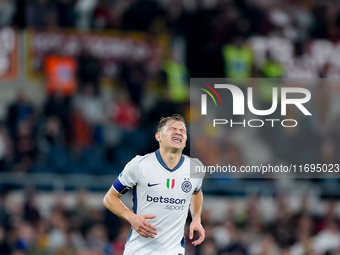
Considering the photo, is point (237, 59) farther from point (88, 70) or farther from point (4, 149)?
point (4, 149)

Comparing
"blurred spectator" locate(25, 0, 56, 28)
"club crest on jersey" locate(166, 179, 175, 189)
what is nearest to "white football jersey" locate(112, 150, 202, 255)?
"club crest on jersey" locate(166, 179, 175, 189)

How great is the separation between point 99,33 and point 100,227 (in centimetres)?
540

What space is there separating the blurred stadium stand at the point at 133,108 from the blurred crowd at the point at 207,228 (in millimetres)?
26

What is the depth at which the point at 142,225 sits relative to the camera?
20.3 ft

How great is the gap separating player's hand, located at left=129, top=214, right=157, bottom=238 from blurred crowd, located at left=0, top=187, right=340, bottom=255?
5457mm

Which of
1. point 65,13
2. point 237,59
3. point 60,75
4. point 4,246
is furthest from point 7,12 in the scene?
point 4,246

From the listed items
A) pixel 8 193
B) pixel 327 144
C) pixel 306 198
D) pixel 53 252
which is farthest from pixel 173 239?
pixel 327 144

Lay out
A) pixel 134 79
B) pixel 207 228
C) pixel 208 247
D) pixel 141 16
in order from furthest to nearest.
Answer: pixel 141 16
pixel 134 79
pixel 207 228
pixel 208 247

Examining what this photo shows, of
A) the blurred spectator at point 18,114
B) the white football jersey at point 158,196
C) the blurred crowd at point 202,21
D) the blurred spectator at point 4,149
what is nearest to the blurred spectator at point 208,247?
the blurred spectator at point 4,149

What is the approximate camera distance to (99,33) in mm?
15500

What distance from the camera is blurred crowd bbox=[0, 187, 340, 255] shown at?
11609mm

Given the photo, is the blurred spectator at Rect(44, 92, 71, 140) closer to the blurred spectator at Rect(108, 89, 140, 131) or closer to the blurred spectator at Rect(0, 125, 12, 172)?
the blurred spectator at Rect(0, 125, 12, 172)

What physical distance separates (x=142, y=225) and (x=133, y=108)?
29.4 ft

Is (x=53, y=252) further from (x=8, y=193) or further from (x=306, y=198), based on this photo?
(x=306, y=198)
